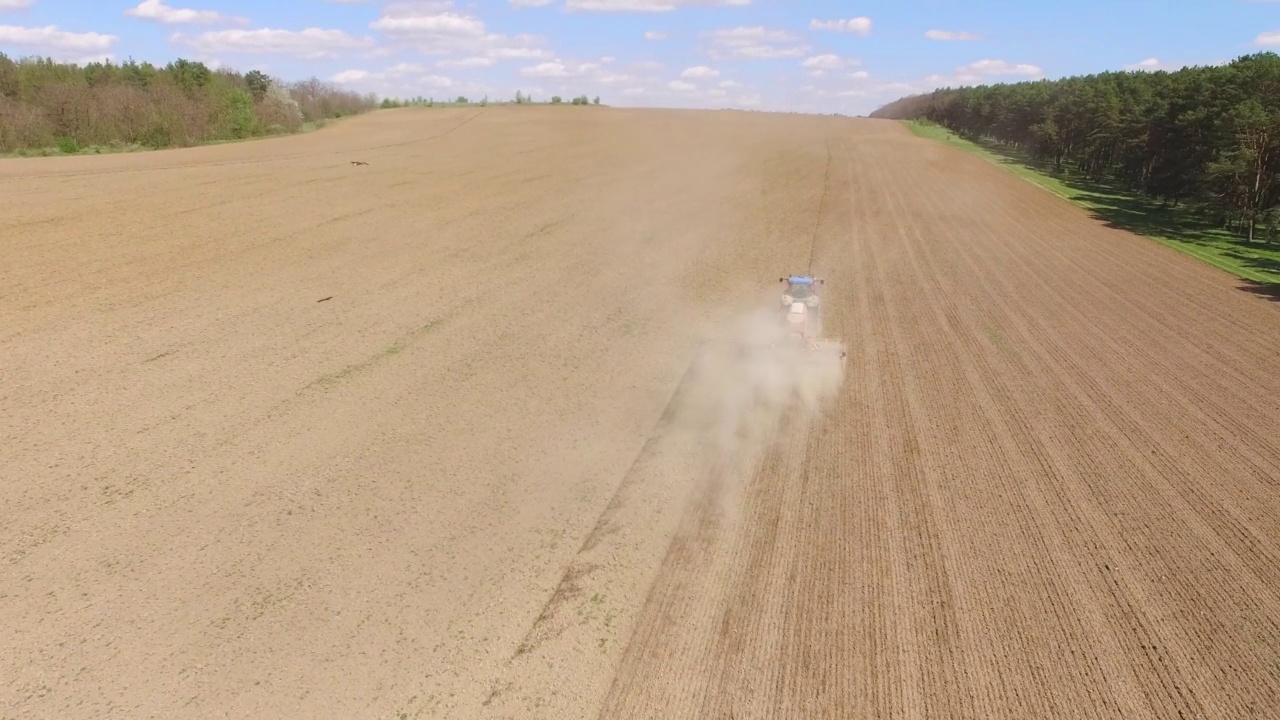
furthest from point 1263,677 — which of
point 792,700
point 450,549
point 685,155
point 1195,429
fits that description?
point 685,155

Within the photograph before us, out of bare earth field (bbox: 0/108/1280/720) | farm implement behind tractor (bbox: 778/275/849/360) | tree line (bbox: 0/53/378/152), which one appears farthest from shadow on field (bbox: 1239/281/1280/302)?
tree line (bbox: 0/53/378/152)

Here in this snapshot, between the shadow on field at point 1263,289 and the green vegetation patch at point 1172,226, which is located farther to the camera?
the green vegetation patch at point 1172,226

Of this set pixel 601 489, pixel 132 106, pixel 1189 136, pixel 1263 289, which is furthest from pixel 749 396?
pixel 132 106

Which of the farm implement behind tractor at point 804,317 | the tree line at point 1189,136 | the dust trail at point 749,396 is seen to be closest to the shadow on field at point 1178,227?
the tree line at point 1189,136

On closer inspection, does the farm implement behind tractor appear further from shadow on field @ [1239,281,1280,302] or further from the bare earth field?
shadow on field @ [1239,281,1280,302]

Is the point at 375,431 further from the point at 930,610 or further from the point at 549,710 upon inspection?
the point at 930,610

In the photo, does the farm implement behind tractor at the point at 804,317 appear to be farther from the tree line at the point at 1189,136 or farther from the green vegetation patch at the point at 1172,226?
the tree line at the point at 1189,136

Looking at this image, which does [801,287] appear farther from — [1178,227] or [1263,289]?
[1178,227]
